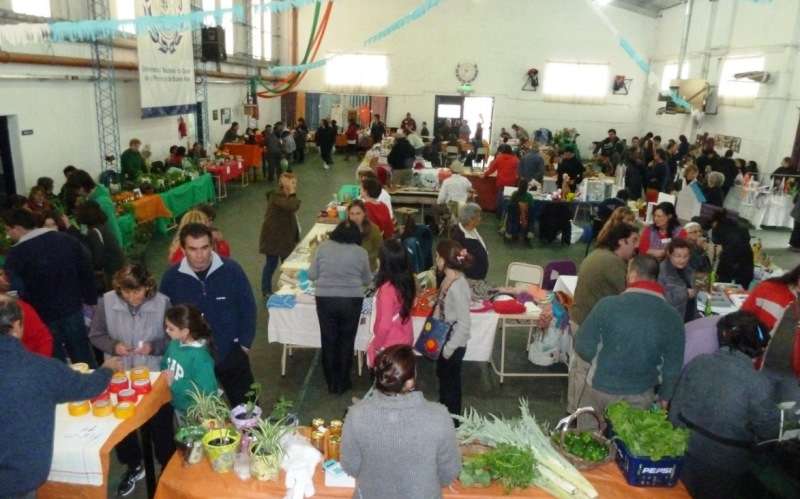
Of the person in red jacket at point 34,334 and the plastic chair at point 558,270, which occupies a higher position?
the person in red jacket at point 34,334

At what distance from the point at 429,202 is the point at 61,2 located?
6125 mm

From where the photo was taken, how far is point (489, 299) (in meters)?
4.57

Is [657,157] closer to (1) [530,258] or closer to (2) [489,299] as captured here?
(1) [530,258]

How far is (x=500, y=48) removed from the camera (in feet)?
57.0

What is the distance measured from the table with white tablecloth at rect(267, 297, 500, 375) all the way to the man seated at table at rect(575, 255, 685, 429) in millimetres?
1403

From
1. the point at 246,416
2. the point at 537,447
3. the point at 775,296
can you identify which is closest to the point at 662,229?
the point at 775,296

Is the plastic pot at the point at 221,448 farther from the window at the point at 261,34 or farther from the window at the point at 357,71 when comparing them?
the window at the point at 357,71

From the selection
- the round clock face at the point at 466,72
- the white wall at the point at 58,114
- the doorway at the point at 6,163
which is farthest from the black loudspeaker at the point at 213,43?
the round clock face at the point at 466,72

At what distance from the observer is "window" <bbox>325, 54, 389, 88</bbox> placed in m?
17.6

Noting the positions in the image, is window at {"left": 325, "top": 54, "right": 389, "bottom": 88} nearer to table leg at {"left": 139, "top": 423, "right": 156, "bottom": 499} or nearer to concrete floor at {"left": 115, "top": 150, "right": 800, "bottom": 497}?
concrete floor at {"left": 115, "top": 150, "right": 800, "bottom": 497}

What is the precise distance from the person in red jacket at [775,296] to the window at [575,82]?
1542cm

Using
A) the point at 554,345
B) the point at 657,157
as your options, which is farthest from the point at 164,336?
the point at 657,157

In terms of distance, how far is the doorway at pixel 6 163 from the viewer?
6.85 meters

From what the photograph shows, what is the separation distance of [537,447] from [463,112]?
55.0 ft
